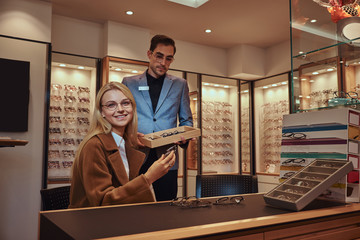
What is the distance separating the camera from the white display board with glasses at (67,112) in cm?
505

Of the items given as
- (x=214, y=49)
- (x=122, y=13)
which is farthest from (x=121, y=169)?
(x=214, y=49)

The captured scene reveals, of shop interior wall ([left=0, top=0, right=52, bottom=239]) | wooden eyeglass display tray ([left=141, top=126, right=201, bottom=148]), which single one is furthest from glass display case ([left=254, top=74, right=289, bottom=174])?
wooden eyeglass display tray ([left=141, top=126, right=201, bottom=148])

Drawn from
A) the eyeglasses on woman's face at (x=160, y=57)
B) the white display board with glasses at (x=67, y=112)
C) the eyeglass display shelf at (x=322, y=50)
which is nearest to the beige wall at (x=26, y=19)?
the white display board with glasses at (x=67, y=112)

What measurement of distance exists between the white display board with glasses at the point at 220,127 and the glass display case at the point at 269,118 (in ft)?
1.44

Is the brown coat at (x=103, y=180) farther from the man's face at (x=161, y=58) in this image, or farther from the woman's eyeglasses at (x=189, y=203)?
the man's face at (x=161, y=58)

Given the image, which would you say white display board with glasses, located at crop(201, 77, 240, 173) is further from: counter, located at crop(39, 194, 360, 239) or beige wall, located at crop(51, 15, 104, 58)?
counter, located at crop(39, 194, 360, 239)

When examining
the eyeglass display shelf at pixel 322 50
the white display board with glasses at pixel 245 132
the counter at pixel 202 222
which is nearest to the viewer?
the counter at pixel 202 222

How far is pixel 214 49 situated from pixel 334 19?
5016 mm

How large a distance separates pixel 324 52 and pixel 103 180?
1369 millimetres

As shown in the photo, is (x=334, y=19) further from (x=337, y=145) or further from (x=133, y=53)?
(x=133, y=53)

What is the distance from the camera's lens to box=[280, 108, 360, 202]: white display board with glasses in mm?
1632

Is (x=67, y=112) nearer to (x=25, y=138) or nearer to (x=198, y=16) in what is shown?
(x=25, y=138)

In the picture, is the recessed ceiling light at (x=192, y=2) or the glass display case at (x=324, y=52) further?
the recessed ceiling light at (x=192, y=2)

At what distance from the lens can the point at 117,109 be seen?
6.31 ft
